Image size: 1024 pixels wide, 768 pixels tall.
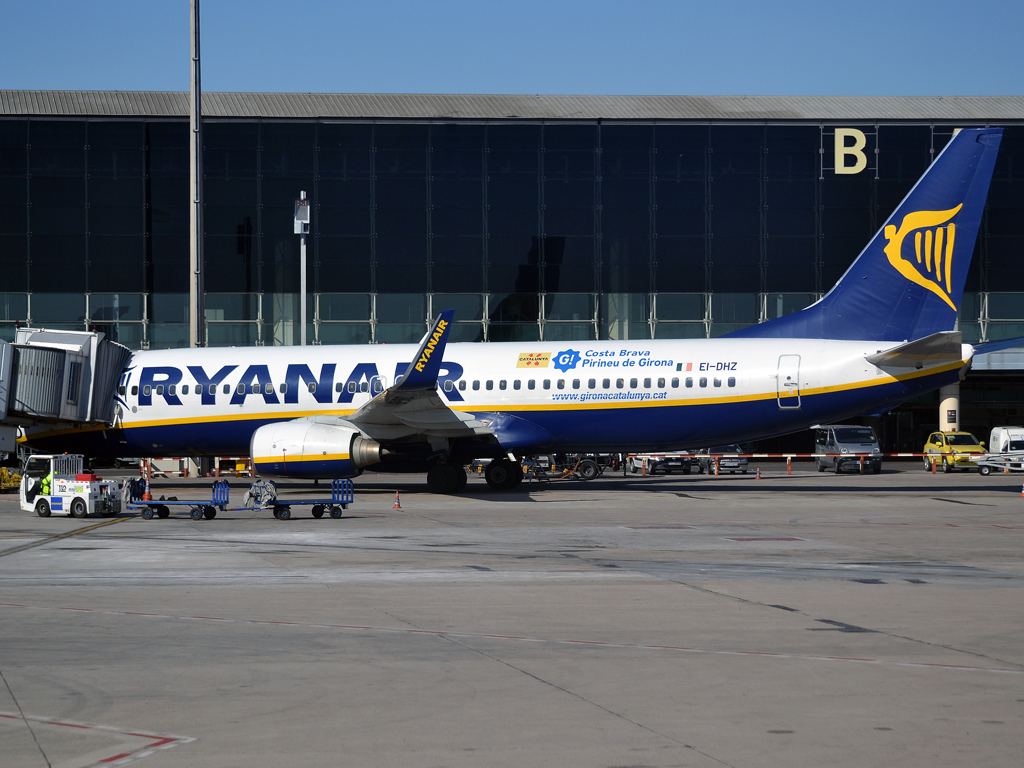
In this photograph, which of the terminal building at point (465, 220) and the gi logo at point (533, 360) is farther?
the terminal building at point (465, 220)

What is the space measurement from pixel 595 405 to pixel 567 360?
4.94ft

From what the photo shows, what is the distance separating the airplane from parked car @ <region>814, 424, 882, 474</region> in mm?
16999

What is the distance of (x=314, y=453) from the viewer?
84.2ft

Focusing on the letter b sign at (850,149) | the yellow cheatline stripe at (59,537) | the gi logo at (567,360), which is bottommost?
the yellow cheatline stripe at (59,537)

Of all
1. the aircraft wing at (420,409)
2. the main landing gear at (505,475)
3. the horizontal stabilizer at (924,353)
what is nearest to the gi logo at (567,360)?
the aircraft wing at (420,409)

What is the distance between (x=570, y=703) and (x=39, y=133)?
4793cm

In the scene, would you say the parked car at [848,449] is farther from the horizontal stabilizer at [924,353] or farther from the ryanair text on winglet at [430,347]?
the ryanair text on winglet at [430,347]

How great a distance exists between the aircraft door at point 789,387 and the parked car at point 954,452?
20657 mm

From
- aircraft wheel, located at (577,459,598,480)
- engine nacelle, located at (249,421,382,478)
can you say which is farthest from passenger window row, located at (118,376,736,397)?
aircraft wheel, located at (577,459,598,480)

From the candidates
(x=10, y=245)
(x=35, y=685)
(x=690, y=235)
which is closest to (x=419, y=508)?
(x=35, y=685)

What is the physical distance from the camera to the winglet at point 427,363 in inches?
974

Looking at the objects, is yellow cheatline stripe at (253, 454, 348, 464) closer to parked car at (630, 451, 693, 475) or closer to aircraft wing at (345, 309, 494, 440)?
aircraft wing at (345, 309, 494, 440)

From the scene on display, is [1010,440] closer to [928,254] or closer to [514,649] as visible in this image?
[928,254]

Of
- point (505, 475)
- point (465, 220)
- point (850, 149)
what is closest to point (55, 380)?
point (505, 475)
